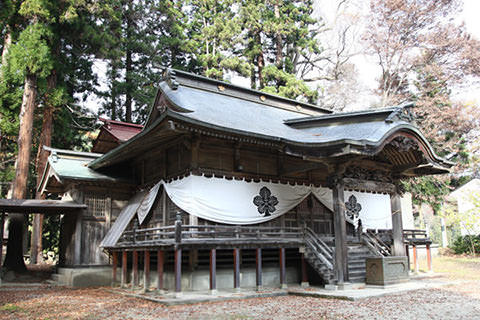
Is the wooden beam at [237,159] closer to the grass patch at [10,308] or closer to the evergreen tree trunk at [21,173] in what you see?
the grass patch at [10,308]

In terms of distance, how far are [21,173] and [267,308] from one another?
14724mm

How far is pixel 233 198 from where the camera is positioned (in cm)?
1281

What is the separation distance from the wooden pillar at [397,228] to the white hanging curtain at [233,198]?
10.4 ft

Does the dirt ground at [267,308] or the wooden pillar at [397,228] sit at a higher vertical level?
the wooden pillar at [397,228]

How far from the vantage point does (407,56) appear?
98.6 feet

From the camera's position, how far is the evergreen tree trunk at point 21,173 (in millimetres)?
17288

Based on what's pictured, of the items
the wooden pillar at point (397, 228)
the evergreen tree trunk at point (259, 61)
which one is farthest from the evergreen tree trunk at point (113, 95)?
the wooden pillar at point (397, 228)

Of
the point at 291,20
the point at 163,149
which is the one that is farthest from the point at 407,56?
the point at 163,149

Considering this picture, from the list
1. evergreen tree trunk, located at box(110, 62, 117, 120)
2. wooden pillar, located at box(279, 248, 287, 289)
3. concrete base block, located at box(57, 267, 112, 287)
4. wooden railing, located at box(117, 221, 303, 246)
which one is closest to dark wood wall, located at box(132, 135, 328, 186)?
wooden railing, located at box(117, 221, 303, 246)

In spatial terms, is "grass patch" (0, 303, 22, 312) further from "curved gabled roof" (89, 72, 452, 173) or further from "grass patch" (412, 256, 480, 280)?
"grass patch" (412, 256, 480, 280)

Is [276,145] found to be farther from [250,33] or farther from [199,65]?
[250,33]

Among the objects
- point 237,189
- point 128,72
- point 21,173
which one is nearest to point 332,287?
point 237,189

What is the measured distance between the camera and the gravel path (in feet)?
27.4

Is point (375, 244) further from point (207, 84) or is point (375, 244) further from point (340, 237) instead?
point (207, 84)
